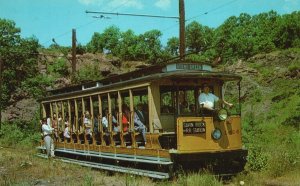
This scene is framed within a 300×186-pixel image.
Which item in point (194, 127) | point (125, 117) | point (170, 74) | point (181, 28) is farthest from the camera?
point (181, 28)

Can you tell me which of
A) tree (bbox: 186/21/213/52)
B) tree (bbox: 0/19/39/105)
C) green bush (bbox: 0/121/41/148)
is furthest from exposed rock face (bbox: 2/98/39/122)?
tree (bbox: 186/21/213/52)

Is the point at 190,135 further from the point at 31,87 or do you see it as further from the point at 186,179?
the point at 31,87

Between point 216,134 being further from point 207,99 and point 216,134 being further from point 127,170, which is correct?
point 127,170

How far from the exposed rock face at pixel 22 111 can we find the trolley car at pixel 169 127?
21.6 m

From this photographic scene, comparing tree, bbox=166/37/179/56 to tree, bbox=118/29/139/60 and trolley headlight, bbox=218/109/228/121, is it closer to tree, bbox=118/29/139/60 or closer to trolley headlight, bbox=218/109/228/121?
tree, bbox=118/29/139/60

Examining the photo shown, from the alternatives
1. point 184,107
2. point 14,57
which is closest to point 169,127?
point 184,107

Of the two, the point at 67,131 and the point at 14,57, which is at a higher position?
the point at 14,57

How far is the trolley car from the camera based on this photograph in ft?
36.0

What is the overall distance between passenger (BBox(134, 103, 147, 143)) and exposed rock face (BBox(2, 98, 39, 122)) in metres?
24.2

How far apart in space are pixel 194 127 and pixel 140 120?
2177mm

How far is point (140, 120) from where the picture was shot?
500 inches

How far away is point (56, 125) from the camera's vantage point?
62.8 ft

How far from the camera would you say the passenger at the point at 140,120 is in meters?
12.5

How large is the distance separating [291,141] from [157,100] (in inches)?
284
